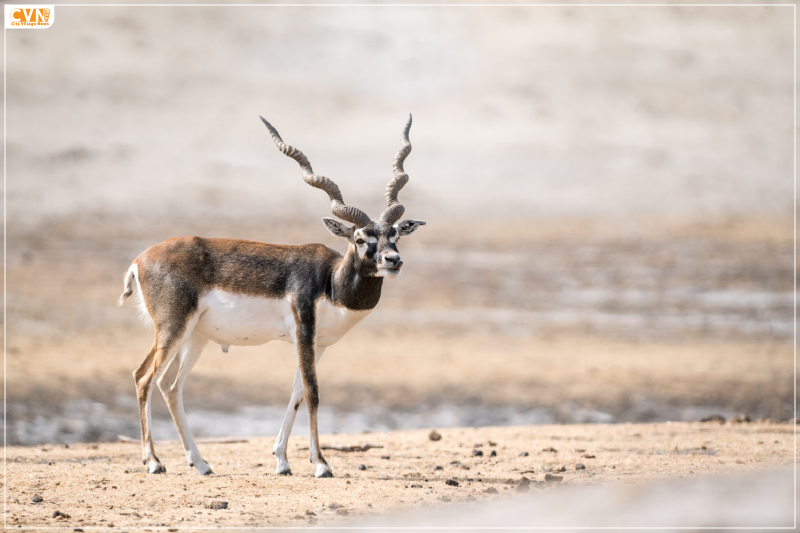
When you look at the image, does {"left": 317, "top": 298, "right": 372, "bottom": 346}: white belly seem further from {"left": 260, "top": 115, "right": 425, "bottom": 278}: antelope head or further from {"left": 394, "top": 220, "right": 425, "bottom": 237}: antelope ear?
{"left": 394, "top": 220, "right": 425, "bottom": 237}: antelope ear

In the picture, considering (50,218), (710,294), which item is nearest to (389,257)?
(710,294)

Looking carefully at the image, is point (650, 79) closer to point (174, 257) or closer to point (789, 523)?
point (174, 257)

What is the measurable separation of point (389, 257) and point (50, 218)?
29.6m

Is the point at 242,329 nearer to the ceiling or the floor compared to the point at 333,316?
nearer to the floor

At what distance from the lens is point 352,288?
9781mm

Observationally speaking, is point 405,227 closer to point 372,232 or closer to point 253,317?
point 372,232

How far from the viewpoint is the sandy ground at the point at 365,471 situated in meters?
7.65

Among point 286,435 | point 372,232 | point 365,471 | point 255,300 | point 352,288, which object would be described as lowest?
point 365,471

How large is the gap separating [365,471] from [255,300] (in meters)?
2.48

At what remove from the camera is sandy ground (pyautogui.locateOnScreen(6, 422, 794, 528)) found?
765cm

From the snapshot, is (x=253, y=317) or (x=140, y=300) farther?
(x=140, y=300)

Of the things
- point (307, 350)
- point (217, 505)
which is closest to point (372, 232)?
point (307, 350)

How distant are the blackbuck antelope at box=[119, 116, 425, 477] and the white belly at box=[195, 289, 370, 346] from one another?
11mm

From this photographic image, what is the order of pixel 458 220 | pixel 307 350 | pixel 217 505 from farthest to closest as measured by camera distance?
pixel 458 220 < pixel 307 350 < pixel 217 505
